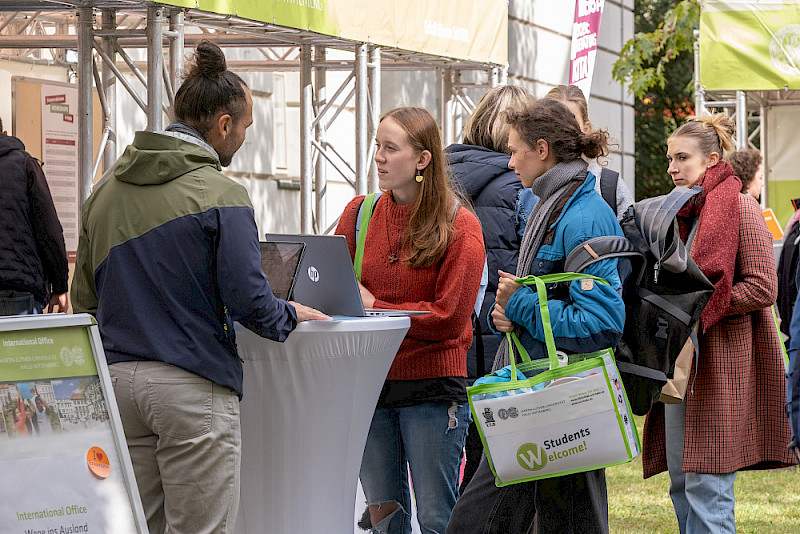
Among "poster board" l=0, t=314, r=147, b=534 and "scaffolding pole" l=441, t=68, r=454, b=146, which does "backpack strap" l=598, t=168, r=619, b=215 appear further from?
"scaffolding pole" l=441, t=68, r=454, b=146

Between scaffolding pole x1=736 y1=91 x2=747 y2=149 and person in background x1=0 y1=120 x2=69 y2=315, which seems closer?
person in background x1=0 y1=120 x2=69 y2=315

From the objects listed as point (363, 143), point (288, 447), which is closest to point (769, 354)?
point (288, 447)

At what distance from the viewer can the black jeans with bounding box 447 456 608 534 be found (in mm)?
3463

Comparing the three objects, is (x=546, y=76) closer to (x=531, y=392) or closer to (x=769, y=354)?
(x=769, y=354)

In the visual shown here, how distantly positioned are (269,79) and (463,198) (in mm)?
7892

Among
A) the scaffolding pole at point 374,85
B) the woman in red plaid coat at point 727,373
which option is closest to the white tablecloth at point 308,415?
the woman in red plaid coat at point 727,373

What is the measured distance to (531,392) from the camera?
10.8 feet

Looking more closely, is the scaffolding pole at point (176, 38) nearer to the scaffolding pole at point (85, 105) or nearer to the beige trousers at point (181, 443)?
the scaffolding pole at point (85, 105)

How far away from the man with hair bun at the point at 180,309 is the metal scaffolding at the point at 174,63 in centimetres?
268

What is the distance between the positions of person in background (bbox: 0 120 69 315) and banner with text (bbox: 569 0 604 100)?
6835 millimetres

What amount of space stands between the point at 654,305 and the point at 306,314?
3.38 feet

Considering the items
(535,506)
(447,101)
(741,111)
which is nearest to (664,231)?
(535,506)

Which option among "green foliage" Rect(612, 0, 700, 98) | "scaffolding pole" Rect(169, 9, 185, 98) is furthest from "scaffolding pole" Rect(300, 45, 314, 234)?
"green foliage" Rect(612, 0, 700, 98)

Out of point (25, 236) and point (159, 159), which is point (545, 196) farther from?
point (25, 236)
